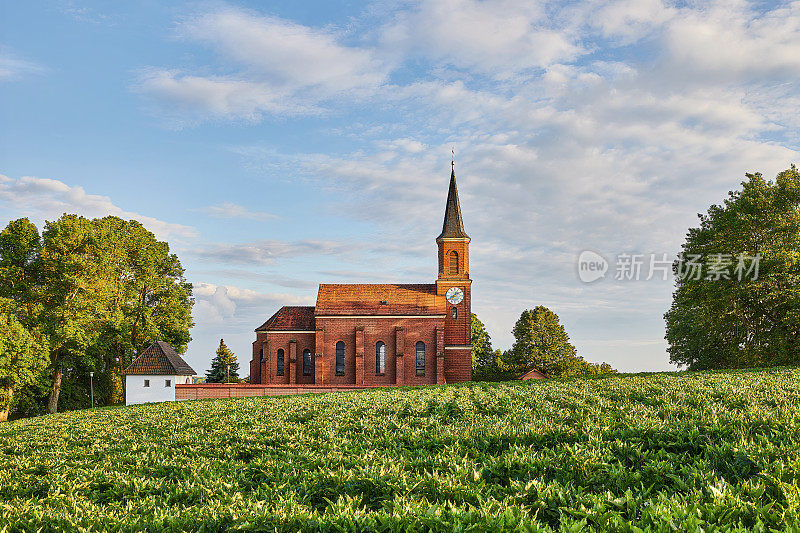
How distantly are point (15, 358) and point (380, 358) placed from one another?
25.2 metres

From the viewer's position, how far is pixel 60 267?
114 feet

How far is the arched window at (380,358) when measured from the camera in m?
45.6

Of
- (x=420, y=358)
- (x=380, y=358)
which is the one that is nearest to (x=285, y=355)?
(x=380, y=358)


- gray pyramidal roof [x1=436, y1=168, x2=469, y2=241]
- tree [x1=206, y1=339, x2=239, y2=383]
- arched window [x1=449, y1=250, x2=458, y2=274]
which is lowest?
tree [x1=206, y1=339, x2=239, y2=383]

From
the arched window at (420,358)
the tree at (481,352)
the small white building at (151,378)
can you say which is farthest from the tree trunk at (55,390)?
the tree at (481,352)

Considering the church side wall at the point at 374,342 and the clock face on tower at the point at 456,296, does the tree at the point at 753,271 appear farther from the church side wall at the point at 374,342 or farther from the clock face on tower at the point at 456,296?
the church side wall at the point at 374,342

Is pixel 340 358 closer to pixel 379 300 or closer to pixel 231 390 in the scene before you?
pixel 379 300

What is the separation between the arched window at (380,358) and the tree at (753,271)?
23.5 meters

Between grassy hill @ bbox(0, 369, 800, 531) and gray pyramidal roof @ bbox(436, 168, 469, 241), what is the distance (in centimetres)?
3483

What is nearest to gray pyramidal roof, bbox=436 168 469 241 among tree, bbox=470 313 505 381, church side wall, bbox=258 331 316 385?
tree, bbox=470 313 505 381

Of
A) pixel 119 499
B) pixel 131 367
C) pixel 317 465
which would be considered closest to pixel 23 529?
pixel 119 499

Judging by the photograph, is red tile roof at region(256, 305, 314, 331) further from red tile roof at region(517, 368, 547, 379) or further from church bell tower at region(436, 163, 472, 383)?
red tile roof at region(517, 368, 547, 379)

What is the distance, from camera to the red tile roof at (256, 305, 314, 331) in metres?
46.5

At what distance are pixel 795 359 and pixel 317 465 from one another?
30771 millimetres
